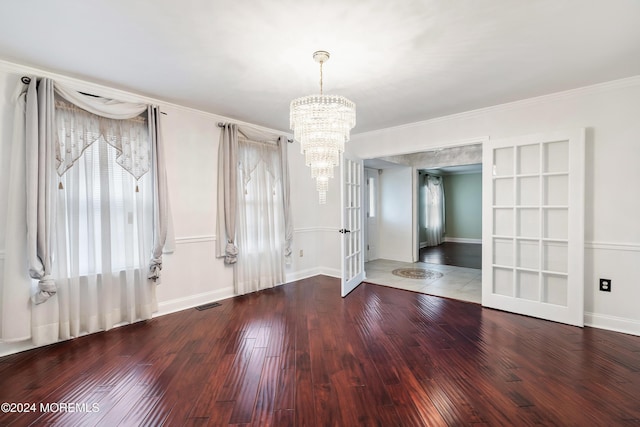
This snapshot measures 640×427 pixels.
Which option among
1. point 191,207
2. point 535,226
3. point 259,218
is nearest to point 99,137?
point 191,207

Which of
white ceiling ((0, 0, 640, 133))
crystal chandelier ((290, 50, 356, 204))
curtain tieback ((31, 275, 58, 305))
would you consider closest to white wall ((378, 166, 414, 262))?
white ceiling ((0, 0, 640, 133))

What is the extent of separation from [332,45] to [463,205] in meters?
9.22

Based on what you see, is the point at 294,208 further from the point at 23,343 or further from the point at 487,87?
the point at 23,343

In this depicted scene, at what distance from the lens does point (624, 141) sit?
2.94 m

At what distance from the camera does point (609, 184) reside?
3010 millimetres

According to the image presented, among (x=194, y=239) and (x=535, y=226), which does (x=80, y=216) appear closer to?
(x=194, y=239)

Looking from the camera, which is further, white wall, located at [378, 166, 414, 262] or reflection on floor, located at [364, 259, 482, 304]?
white wall, located at [378, 166, 414, 262]

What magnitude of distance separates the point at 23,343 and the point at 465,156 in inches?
299

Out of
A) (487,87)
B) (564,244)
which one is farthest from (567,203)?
(487,87)

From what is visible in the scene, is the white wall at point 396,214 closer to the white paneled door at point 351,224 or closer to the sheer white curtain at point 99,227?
the white paneled door at point 351,224

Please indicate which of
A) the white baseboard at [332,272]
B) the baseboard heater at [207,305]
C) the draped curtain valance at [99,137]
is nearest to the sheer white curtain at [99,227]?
the draped curtain valance at [99,137]

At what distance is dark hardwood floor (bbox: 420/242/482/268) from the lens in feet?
21.4

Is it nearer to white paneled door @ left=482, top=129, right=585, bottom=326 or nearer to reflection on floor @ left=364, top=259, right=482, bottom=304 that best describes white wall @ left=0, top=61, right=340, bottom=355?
reflection on floor @ left=364, top=259, right=482, bottom=304

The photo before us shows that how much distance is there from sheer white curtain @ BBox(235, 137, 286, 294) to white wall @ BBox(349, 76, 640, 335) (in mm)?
3491
